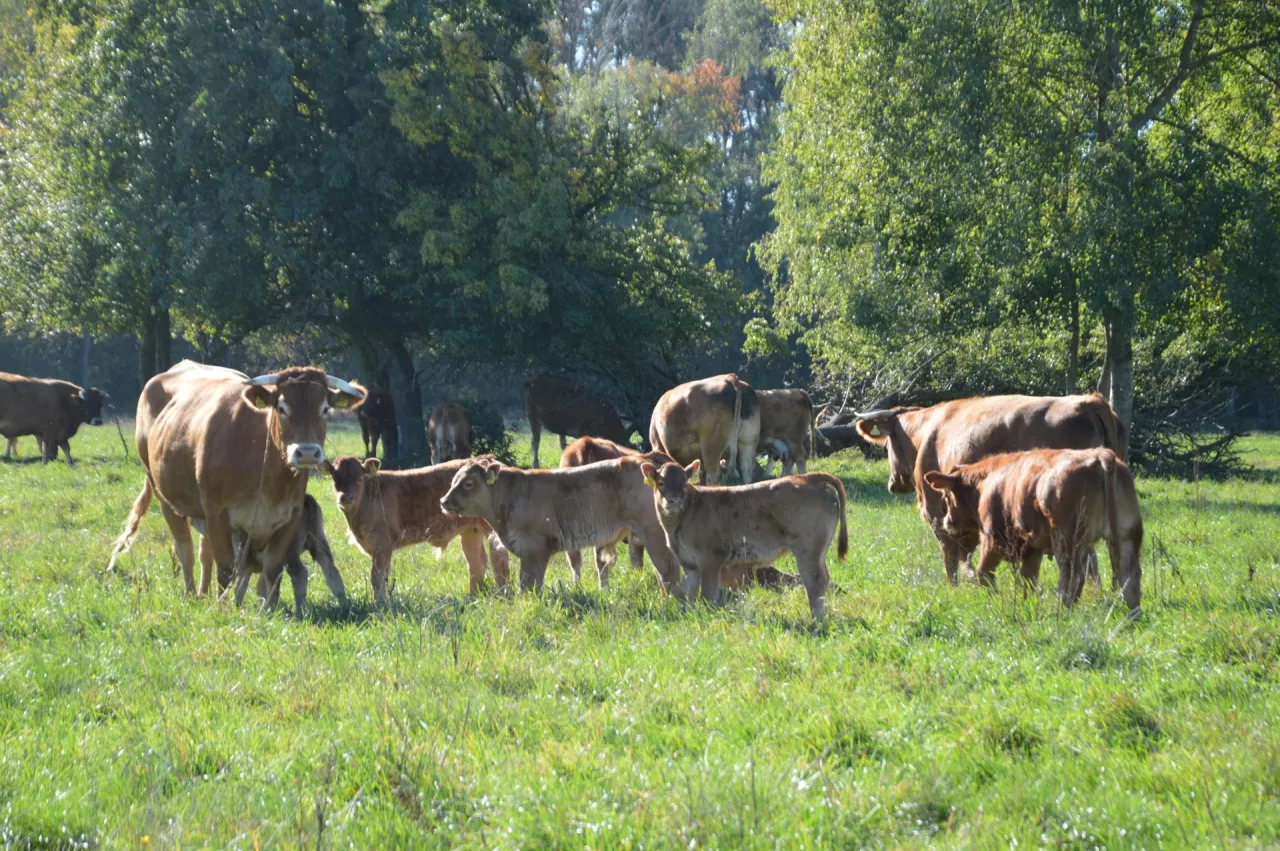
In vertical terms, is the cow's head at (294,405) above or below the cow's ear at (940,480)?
above

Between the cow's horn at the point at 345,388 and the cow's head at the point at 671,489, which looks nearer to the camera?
the cow's head at the point at 671,489

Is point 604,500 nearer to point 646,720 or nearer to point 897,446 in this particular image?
point 897,446

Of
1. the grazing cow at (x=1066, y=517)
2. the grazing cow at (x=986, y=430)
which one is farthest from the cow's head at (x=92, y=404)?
the grazing cow at (x=1066, y=517)

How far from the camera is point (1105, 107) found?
18.2m

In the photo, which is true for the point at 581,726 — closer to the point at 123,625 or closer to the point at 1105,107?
the point at 123,625

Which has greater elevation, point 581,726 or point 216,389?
point 216,389

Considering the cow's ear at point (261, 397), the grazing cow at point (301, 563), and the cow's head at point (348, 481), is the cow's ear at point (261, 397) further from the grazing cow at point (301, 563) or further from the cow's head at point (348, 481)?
the grazing cow at point (301, 563)

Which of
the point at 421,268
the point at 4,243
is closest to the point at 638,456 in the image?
the point at 421,268

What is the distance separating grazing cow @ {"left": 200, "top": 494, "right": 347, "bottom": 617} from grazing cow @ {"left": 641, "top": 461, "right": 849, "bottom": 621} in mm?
2633

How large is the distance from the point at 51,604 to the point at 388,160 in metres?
16.9

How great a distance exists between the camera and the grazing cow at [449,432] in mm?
23125

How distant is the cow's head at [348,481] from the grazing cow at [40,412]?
17413mm

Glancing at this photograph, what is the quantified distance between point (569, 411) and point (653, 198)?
4922mm

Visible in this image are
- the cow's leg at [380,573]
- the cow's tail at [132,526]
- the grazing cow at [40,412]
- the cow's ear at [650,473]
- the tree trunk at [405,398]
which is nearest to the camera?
the cow's ear at [650,473]
